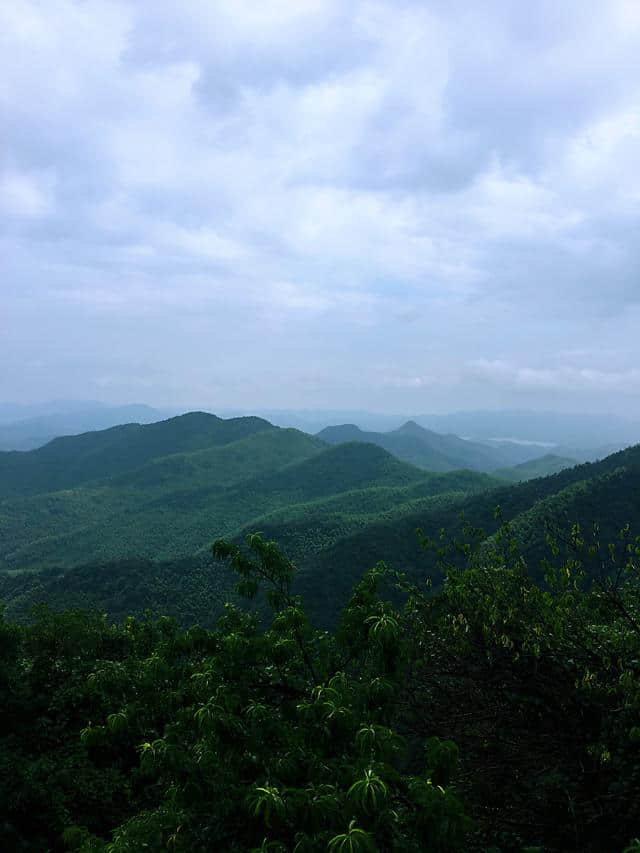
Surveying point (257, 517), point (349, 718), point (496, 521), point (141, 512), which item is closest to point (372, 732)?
point (349, 718)

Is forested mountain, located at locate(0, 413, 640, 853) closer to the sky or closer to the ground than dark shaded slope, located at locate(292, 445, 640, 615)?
closer to the sky

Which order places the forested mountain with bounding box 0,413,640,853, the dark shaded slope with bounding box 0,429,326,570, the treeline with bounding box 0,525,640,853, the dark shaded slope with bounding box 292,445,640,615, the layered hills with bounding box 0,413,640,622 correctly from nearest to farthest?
1. the treeline with bounding box 0,525,640,853
2. the forested mountain with bounding box 0,413,640,853
3. the dark shaded slope with bounding box 292,445,640,615
4. the layered hills with bounding box 0,413,640,622
5. the dark shaded slope with bounding box 0,429,326,570

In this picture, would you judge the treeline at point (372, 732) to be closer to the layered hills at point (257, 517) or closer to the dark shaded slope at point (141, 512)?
the layered hills at point (257, 517)

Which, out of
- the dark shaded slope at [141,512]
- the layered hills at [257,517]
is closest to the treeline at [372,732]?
the layered hills at [257,517]

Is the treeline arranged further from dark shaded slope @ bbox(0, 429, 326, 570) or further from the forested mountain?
dark shaded slope @ bbox(0, 429, 326, 570)

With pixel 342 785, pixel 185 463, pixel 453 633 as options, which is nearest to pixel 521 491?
pixel 453 633

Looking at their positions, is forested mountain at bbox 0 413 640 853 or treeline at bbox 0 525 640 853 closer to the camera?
treeline at bbox 0 525 640 853

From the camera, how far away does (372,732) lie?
18.8 feet

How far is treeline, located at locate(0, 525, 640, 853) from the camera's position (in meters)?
5.57

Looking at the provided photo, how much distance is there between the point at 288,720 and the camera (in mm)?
7820

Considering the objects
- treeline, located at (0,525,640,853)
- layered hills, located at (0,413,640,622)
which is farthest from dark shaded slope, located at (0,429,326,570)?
treeline, located at (0,525,640,853)

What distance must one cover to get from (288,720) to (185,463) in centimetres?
18325

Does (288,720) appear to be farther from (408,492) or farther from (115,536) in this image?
(115,536)

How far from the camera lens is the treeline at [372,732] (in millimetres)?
5570
